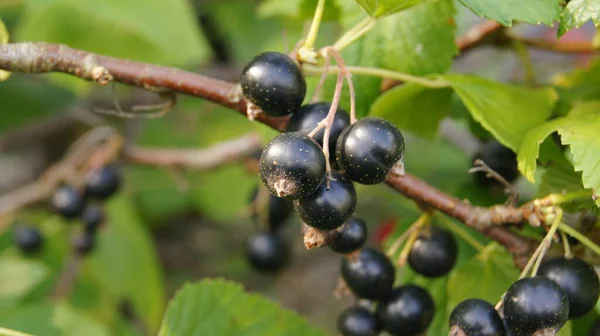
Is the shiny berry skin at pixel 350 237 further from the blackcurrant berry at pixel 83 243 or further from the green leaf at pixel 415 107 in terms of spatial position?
the blackcurrant berry at pixel 83 243

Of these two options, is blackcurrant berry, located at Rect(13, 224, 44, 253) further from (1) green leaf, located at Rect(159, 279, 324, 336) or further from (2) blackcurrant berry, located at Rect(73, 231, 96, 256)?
(1) green leaf, located at Rect(159, 279, 324, 336)

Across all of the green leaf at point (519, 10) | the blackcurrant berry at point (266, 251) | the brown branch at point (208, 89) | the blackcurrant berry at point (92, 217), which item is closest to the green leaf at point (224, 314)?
the brown branch at point (208, 89)

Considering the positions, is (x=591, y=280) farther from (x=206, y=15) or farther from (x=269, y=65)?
(x=206, y=15)

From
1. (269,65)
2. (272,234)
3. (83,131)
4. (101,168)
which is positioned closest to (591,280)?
(269,65)

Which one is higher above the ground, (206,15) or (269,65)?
(269,65)

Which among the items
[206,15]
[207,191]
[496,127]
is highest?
[496,127]

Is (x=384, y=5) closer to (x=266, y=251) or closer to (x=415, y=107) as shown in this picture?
(x=415, y=107)
